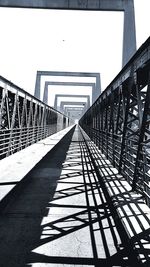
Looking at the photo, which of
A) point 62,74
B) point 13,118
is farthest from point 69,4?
point 62,74

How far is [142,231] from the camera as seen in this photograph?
4.14 meters

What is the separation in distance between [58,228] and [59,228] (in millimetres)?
19

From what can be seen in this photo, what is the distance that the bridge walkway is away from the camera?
138 inches

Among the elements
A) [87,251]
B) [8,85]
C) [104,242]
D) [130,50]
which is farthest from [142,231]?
[130,50]

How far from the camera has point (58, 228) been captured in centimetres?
450

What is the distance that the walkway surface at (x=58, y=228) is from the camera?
3518 millimetres

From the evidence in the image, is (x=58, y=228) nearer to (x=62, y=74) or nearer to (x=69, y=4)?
(x=69, y=4)

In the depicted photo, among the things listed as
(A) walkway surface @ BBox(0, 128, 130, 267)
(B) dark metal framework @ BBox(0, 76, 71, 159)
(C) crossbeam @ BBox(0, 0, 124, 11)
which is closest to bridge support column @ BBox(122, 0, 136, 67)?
(C) crossbeam @ BBox(0, 0, 124, 11)

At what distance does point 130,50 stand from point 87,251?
46.7 ft

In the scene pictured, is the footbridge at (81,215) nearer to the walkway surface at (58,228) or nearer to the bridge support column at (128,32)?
the walkway surface at (58,228)

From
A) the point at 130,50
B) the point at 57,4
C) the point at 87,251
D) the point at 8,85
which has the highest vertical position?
the point at 57,4

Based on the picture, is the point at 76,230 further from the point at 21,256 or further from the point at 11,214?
the point at 11,214

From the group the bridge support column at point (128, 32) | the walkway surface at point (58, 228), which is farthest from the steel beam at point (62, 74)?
the walkway surface at point (58, 228)

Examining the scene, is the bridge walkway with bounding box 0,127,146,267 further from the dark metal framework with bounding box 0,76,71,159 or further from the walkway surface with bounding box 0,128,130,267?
the dark metal framework with bounding box 0,76,71,159
